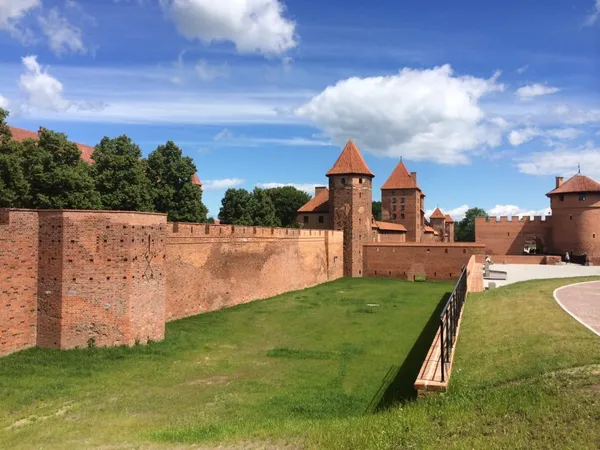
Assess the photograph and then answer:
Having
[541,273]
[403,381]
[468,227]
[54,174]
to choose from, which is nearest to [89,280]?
[403,381]

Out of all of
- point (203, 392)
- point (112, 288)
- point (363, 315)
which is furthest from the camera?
point (363, 315)

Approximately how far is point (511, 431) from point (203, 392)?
5527 mm

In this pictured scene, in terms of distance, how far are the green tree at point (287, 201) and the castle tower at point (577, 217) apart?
2544cm

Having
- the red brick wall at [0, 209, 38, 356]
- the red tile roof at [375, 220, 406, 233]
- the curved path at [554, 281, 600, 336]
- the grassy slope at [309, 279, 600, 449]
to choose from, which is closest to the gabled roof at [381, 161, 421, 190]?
the red tile roof at [375, 220, 406, 233]

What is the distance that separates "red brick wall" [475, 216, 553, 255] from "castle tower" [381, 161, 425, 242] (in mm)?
7930

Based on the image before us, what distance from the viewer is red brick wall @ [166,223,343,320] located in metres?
15.1

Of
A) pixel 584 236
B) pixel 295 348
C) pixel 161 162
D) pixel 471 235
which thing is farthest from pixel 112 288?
pixel 471 235

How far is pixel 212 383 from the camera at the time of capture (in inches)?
352

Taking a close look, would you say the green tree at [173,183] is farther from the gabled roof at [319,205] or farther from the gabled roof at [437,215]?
the gabled roof at [437,215]

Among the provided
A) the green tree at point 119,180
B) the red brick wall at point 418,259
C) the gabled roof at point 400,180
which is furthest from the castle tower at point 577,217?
the green tree at point 119,180

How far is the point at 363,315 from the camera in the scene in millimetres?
16203

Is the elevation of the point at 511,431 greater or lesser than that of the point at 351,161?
lesser

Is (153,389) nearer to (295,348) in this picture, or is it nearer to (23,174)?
(295,348)

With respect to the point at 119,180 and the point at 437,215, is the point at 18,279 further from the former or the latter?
the point at 437,215
